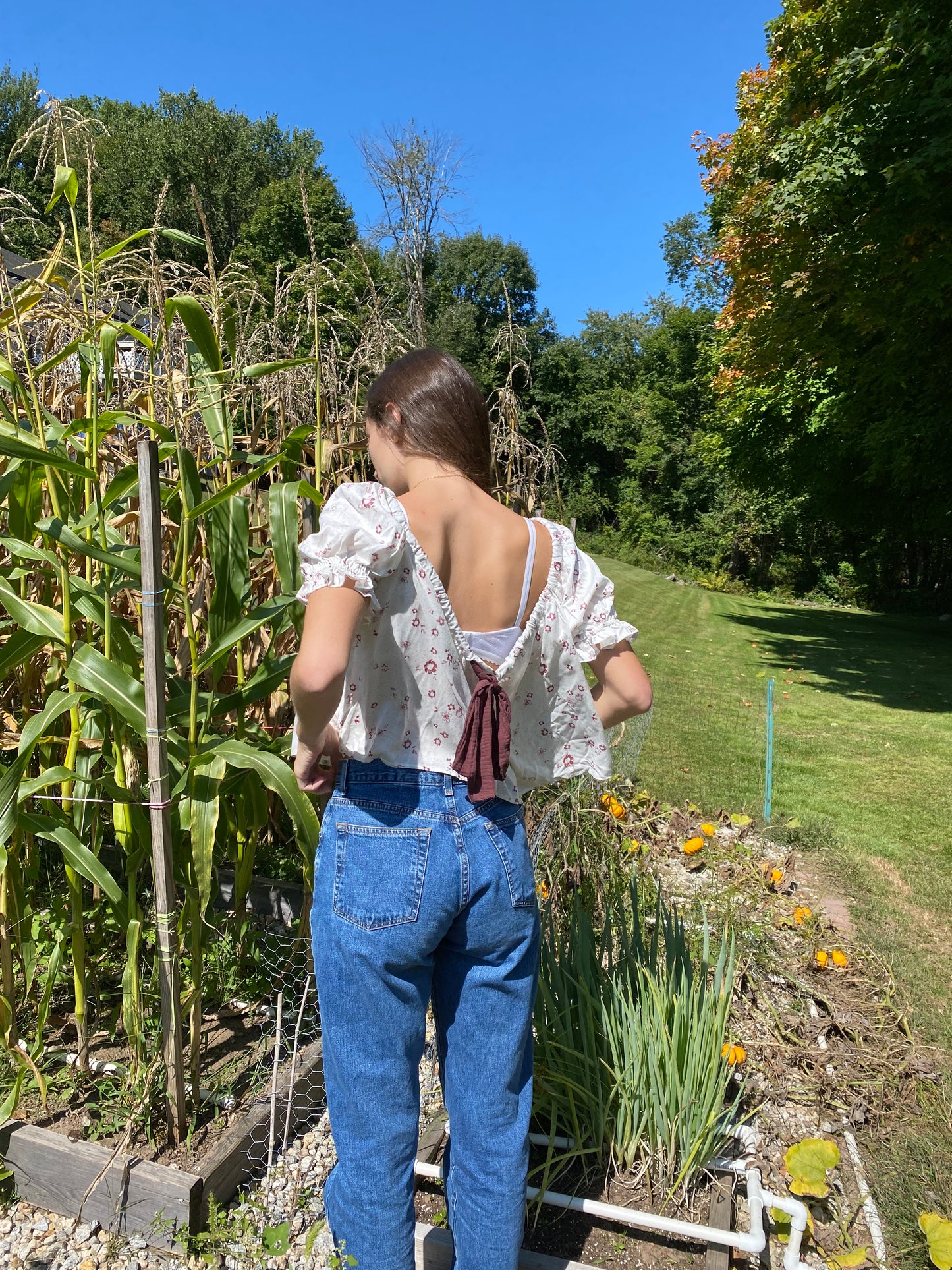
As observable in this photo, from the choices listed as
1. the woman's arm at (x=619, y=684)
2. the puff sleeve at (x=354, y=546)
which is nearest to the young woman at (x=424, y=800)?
the puff sleeve at (x=354, y=546)

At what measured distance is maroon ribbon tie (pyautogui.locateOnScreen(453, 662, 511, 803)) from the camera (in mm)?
1364

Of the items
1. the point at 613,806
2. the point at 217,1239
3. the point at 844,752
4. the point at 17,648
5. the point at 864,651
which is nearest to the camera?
the point at 217,1239

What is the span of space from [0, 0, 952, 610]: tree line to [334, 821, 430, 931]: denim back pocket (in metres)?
1.25

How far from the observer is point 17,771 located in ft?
6.06

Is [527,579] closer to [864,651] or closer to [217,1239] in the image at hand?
[217,1239]

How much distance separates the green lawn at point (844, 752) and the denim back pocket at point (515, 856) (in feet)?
6.90

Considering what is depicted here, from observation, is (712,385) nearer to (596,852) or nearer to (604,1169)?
(596,852)

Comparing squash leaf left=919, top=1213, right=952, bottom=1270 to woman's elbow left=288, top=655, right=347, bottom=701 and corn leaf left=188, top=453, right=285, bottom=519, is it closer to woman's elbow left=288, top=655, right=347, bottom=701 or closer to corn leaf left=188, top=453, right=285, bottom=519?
woman's elbow left=288, top=655, right=347, bottom=701

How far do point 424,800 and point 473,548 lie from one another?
43 cm

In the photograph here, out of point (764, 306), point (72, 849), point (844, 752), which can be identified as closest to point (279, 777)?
point (72, 849)

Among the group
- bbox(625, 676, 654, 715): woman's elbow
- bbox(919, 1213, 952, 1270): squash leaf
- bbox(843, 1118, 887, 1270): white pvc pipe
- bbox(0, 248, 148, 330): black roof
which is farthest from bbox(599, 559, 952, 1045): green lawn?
bbox(0, 248, 148, 330): black roof

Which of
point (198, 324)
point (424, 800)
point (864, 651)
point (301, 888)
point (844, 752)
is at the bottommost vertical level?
point (844, 752)

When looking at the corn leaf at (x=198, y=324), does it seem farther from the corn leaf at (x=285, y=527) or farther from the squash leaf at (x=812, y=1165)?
the squash leaf at (x=812, y=1165)

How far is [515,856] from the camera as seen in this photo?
145 centimetres
